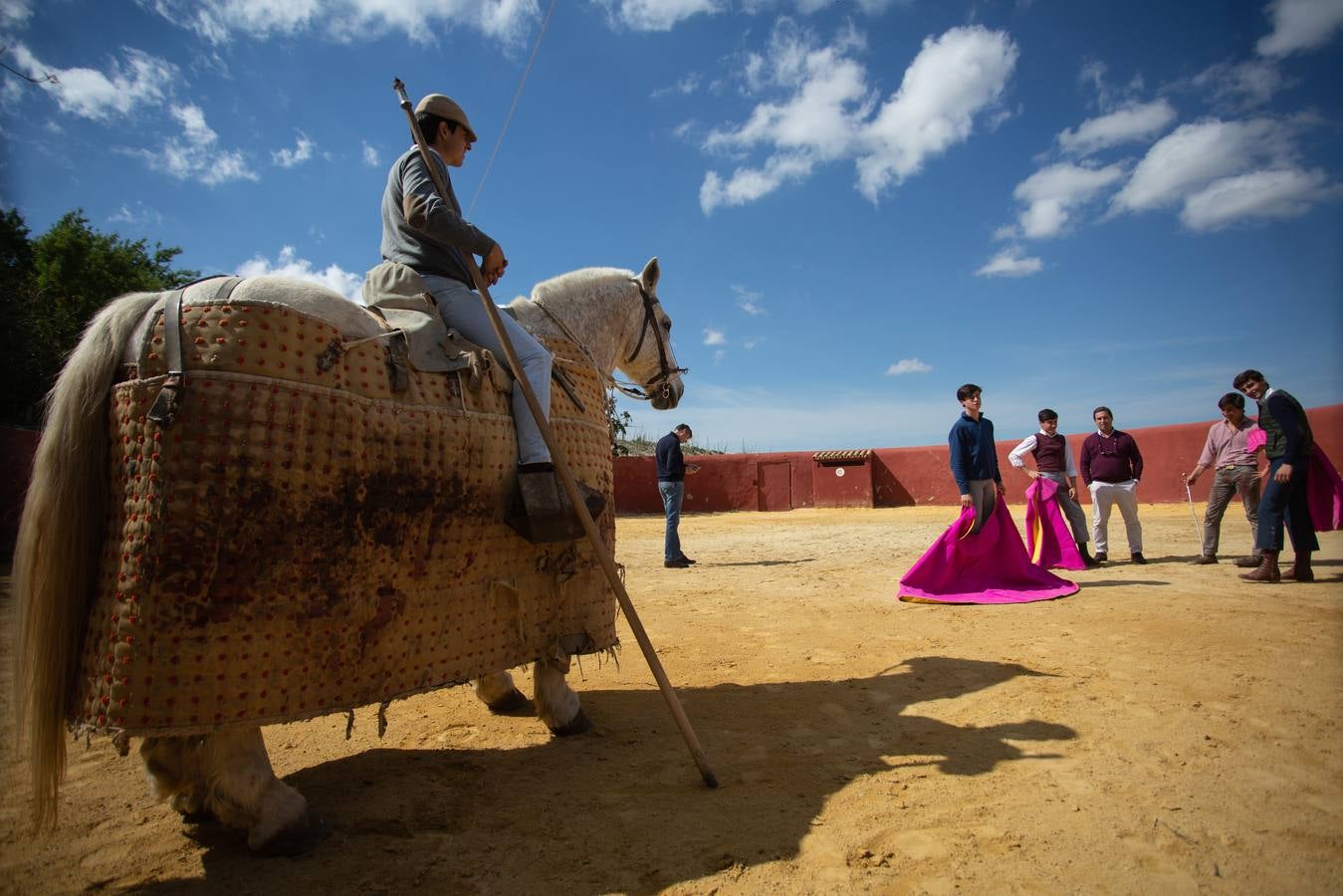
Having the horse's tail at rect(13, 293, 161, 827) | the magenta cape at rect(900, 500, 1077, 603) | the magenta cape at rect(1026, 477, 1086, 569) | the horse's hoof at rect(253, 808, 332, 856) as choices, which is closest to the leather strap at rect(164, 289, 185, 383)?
the horse's tail at rect(13, 293, 161, 827)

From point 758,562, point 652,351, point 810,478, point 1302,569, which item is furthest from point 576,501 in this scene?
point 810,478

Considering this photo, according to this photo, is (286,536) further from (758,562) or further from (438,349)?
(758,562)

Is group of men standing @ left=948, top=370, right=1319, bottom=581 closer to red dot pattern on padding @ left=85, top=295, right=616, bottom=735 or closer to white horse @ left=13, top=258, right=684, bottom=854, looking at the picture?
red dot pattern on padding @ left=85, top=295, right=616, bottom=735

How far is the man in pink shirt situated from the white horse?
8123 mm

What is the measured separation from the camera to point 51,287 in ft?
61.0

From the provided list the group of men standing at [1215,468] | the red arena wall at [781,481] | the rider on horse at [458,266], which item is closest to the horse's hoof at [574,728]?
the rider on horse at [458,266]

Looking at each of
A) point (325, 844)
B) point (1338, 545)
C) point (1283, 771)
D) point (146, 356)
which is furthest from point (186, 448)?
point (1338, 545)

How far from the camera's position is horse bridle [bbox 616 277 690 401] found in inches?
169

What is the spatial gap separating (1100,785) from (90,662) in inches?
122

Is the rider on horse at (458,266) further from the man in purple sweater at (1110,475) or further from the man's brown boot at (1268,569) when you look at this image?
the man in purple sweater at (1110,475)

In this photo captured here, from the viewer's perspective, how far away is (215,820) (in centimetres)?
236

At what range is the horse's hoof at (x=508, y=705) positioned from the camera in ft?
11.6

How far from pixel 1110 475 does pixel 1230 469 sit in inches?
41.8

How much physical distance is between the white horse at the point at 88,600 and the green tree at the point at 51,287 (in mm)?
2527
